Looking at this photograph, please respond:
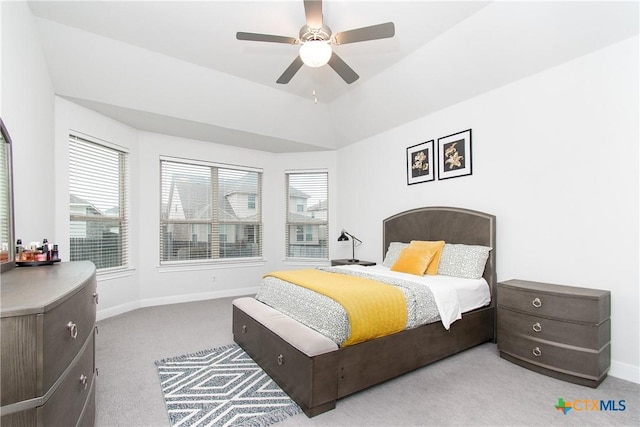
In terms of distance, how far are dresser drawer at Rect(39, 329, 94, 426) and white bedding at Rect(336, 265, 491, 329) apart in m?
2.44

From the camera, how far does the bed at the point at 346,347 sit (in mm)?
2020

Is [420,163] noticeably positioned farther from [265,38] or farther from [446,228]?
[265,38]

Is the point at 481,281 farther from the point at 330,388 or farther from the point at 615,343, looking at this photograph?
the point at 330,388

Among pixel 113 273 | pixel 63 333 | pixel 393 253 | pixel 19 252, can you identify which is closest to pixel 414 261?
pixel 393 253

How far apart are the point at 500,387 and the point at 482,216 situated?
5.69ft

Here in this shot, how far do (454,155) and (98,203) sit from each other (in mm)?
4568

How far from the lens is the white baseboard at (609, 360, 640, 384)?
95.3 inches

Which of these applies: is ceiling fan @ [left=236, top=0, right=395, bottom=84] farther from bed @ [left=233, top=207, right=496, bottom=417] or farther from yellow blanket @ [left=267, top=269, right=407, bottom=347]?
bed @ [left=233, top=207, right=496, bottom=417]

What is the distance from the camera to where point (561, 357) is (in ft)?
7.98

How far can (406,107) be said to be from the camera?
4191 millimetres

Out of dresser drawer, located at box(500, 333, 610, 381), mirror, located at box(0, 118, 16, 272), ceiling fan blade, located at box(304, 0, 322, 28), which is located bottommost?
dresser drawer, located at box(500, 333, 610, 381)

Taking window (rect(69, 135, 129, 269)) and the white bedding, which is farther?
window (rect(69, 135, 129, 269))

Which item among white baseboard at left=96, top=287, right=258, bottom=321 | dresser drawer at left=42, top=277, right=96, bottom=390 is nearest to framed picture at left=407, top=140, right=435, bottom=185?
white baseboard at left=96, top=287, right=258, bottom=321

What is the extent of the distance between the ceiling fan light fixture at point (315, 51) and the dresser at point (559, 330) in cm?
249
